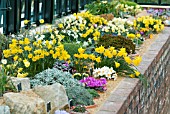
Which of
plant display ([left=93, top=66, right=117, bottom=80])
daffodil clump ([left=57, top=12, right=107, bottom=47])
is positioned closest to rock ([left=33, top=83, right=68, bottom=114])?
plant display ([left=93, top=66, right=117, bottom=80])

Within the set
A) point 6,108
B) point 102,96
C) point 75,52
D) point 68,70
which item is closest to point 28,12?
point 75,52

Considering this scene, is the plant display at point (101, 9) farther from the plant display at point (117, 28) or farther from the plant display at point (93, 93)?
the plant display at point (93, 93)

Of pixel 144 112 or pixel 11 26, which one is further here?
pixel 11 26

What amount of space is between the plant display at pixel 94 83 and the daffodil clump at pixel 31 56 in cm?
60

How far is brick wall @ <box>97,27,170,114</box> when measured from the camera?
6910 mm

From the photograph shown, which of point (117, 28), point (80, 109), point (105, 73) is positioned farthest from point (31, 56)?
point (117, 28)

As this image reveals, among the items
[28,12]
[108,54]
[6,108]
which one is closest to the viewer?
[6,108]

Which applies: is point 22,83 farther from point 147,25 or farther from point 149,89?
point 147,25

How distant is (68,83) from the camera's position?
7117 millimetres

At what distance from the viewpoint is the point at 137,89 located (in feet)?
26.1

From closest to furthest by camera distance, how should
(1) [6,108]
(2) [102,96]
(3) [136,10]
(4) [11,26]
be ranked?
(1) [6,108] < (2) [102,96] < (4) [11,26] < (3) [136,10]

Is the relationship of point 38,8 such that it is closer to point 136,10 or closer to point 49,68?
point 136,10

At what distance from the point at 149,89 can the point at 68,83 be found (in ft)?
7.84

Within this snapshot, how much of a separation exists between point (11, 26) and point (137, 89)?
466 centimetres
